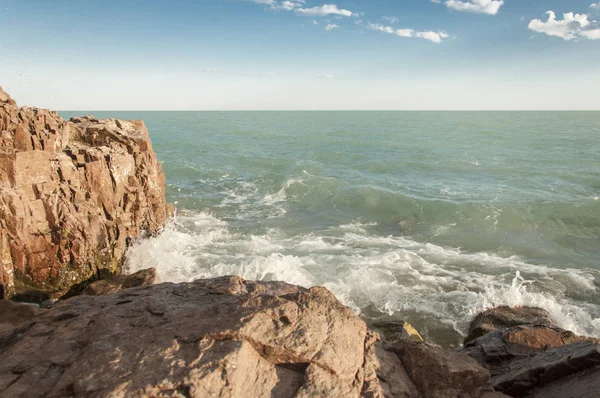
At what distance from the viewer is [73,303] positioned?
6445mm

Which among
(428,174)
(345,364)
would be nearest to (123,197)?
(345,364)

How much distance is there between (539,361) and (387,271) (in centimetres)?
877

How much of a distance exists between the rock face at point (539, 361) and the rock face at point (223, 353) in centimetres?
159

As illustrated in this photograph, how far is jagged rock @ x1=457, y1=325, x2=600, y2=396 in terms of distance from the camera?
6.34 meters

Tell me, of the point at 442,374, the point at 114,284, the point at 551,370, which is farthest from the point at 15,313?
the point at 551,370

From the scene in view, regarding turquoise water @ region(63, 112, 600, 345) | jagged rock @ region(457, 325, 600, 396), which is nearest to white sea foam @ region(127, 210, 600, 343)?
turquoise water @ region(63, 112, 600, 345)

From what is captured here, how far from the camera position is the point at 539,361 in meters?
6.88

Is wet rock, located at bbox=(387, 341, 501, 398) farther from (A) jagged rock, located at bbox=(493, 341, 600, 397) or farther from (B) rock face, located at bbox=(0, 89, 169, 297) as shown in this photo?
(B) rock face, located at bbox=(0, 89, 169, 297)

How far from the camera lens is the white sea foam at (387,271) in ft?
42.6

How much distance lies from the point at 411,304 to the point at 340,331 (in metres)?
8.97

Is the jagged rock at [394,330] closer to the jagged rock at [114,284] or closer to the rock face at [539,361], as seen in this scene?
the rock face at [539,361]

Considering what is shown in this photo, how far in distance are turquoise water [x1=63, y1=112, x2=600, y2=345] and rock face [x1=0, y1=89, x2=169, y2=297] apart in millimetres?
2054

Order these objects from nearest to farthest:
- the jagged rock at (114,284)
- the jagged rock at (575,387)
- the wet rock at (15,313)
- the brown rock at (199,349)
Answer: the brown rock at (199,349), the jagged rock at (575,387), the wet rock at (15,313), the jagged rock at (114,284)

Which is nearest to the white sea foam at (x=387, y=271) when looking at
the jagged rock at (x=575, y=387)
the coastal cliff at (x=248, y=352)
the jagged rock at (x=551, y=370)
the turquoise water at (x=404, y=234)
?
the turquoise water at (x=404, y=234)
